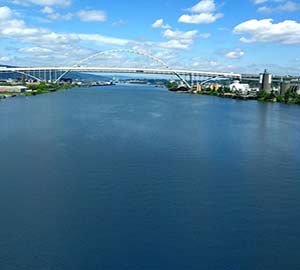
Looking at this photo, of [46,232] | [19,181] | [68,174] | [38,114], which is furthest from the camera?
[38,114]

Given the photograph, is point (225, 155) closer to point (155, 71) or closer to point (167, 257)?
point (167, 257)

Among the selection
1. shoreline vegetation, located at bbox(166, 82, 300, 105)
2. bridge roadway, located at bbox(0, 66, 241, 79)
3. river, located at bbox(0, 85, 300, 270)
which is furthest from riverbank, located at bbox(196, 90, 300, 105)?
river, located at bbox(0, 85, 300, 270)

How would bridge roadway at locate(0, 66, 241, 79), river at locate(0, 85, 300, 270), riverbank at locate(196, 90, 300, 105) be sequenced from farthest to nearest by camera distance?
1. bridge roadway at locate(0, 66, 241, 79)
2. riverbank at locate(196, 90, 300, 105)
3. river at locate(0, 85, 300, 270)

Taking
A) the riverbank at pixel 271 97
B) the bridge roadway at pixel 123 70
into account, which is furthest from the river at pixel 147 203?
the bridge roadway at pixel 123 70

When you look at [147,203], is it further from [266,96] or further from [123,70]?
[123,70]

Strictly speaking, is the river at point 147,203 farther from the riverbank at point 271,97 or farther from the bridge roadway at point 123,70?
the bridge roadway at point 123,70

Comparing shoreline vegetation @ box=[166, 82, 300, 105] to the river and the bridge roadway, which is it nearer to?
the bridge roadway

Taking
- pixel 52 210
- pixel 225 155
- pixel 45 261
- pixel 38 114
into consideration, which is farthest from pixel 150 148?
pixel 38 114

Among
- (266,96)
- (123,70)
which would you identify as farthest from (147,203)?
(123,70)

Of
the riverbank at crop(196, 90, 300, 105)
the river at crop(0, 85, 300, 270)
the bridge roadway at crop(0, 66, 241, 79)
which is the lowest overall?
the river at crop(0, 85, 300, 270)
